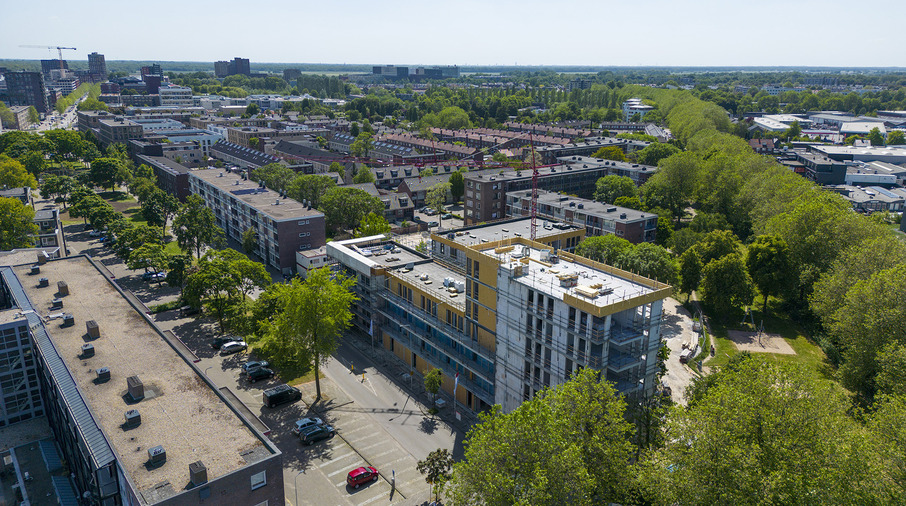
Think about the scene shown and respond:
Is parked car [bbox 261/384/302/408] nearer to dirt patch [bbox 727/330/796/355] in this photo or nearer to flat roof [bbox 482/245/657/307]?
flat roof [bbox 482/245/657/307]

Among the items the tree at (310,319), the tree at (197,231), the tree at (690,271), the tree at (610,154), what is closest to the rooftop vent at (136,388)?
the tree at (310,319)

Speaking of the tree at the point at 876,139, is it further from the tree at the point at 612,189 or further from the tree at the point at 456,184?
the tree at the point at 456,184

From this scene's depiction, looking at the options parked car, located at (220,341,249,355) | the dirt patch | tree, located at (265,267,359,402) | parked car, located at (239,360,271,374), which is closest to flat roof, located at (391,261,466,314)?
tree, located at (265,267,359,402)

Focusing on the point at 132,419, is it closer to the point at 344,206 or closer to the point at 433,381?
the point at 433,381

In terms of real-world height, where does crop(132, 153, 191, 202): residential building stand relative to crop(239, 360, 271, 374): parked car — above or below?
above

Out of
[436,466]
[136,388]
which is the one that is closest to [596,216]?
[436,466]

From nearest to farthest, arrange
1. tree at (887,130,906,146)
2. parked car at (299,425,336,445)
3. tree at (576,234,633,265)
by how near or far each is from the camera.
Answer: parked car at (299,425,336,445) < tree at (576,234,633,265) < tree at (887,130,906,146)

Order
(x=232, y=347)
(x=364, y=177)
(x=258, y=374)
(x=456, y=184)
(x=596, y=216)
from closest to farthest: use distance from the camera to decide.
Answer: (x=258, y=374) → (x=232, y=347) → (x=596, y=216) → (x=364, y=177) → (x=456, y=184)
